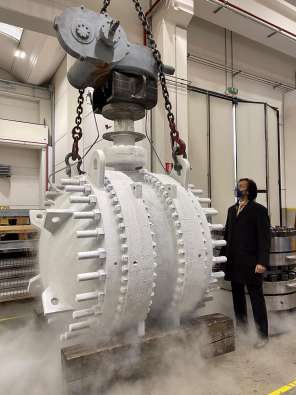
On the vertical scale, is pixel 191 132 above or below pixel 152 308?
above

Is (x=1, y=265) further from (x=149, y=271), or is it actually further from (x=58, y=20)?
(x=58, y=20)

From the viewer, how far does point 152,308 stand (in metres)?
1.71

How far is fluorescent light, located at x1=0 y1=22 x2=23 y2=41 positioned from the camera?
220 inches

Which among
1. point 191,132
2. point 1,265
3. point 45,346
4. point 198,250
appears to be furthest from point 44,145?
point 198,250

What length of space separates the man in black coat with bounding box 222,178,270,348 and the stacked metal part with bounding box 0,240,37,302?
1.75m

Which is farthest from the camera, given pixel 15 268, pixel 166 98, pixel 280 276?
pixel 15 268

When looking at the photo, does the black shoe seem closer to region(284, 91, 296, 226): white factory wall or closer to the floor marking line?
the floor marking line

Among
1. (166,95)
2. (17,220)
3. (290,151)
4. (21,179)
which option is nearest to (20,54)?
(21,179)

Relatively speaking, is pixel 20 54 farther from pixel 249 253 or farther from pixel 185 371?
pixel 185 371

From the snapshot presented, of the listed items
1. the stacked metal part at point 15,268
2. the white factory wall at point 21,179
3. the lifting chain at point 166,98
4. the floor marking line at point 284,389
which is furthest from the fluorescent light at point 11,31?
the floor marking line at point 284,389

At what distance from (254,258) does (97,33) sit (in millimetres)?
1755

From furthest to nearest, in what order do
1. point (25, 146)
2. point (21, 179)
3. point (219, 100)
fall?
point (21, 179) → point (25, 146) → point (219, 100)

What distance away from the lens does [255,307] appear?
7.47 ft

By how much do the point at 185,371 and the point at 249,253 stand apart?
973mm
